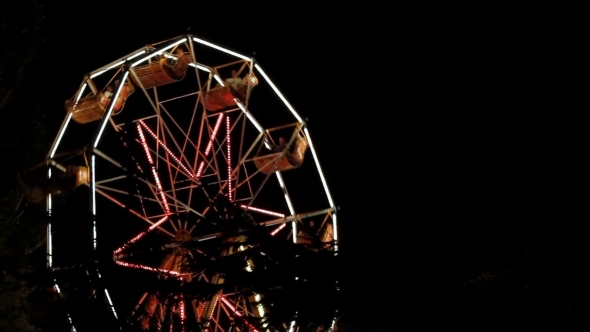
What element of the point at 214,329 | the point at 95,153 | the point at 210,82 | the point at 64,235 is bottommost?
the point at 64,235

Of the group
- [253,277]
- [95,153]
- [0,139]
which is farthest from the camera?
[0,139]

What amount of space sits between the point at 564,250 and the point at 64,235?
177 centimetres

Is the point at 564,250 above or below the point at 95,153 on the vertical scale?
below

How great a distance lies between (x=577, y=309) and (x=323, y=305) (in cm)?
90

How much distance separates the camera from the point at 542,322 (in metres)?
3.08

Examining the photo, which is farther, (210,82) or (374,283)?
(210,82)

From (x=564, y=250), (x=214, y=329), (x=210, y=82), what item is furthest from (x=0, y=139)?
(x=564, y=250)

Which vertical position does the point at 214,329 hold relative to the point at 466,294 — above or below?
above

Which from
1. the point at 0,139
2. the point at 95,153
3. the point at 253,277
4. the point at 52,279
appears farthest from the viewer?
the point at 0,139

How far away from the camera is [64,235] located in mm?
3141

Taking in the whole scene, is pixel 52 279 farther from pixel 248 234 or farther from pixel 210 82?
pixel 210 82

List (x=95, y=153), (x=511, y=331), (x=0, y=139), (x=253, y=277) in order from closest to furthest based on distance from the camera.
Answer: (x=253, y=277)
(x=511, y=331)
(x=95, y=153)
(x=0, y=139)

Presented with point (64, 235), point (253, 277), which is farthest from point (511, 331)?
point (64, 235)

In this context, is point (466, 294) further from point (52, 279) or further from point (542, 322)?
point (52, 279)
